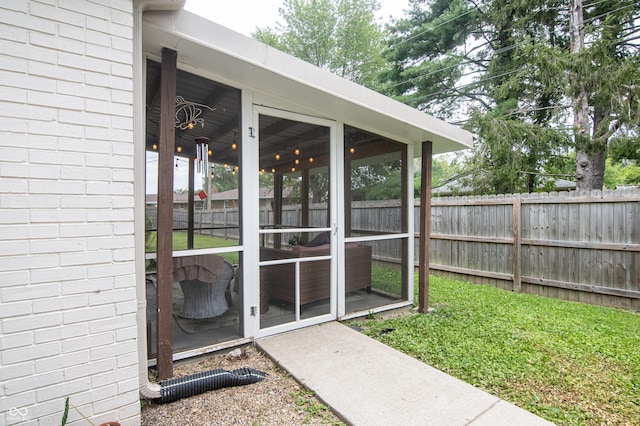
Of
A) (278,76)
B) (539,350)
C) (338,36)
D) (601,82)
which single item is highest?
(338,36)

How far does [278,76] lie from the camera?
8.56 feet

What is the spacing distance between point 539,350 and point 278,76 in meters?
3.41

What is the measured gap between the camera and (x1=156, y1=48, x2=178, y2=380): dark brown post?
7.58ft

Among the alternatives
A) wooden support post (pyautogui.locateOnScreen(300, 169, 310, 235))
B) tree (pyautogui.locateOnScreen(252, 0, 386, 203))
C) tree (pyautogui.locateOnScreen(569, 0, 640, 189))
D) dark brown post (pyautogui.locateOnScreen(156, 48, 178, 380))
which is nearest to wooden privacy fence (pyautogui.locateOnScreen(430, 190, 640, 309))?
tree (pyautogui.locateOnScreen(569, 0, 640, 189))

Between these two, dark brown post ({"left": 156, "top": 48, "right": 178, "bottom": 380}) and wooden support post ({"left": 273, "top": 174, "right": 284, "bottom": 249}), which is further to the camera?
wooden support post ({"left": 273, "top": 174, "right": 284, "bottom": 249})

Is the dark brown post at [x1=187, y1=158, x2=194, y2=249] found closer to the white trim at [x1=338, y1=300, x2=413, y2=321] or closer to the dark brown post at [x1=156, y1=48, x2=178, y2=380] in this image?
the dark brown post at [x1=156, y1=48, x2=178, y2=380]

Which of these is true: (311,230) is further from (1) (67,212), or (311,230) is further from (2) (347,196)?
(1) (67,212)

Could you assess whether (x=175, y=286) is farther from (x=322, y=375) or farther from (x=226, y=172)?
(x=322, y=375)

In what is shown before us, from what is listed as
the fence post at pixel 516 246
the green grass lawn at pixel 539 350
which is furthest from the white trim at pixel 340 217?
the fence post at pixel 516 246

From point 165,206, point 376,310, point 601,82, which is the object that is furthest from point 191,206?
point 601,82

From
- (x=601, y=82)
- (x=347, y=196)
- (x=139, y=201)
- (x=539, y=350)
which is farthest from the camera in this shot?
(x=601, y=82)

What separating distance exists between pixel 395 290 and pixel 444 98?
27.3 feet

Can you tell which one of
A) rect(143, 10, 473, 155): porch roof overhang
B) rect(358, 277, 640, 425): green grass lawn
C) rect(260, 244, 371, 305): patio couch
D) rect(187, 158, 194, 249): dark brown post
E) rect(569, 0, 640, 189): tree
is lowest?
rect(358, 277, 640, 425): green grass lawn

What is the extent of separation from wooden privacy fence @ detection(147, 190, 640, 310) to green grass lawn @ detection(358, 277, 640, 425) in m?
0.42
